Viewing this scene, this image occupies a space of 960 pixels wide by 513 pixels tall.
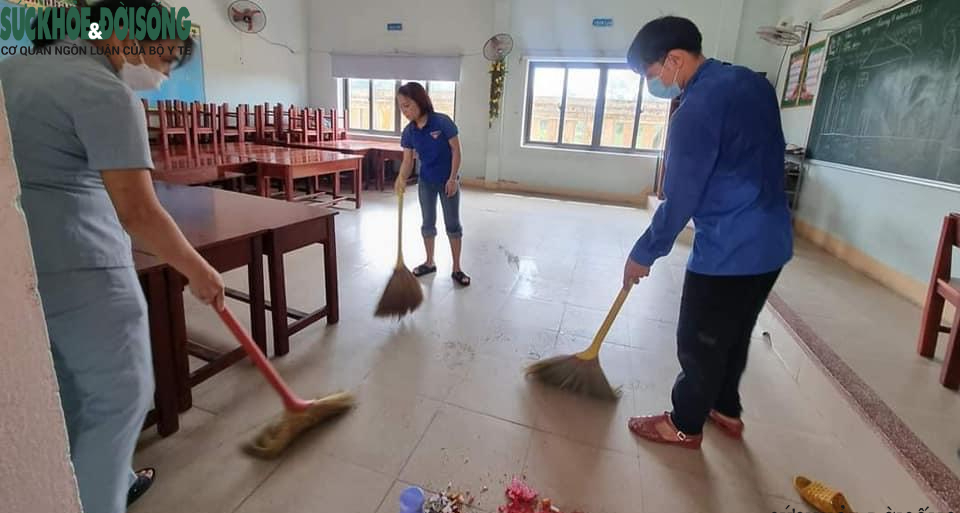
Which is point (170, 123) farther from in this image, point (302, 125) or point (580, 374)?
point (580, 374)

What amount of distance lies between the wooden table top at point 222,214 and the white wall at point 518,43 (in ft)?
17.3

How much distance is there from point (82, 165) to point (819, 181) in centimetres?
515

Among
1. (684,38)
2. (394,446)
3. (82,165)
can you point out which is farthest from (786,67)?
(82,165)

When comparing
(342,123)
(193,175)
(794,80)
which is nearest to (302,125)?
(342,123)

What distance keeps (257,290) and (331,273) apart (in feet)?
1.55

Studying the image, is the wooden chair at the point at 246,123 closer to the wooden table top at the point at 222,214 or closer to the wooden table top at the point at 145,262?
the wooden table top at the point at 222,214

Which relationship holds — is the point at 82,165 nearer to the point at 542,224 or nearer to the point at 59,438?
the point at 59,438

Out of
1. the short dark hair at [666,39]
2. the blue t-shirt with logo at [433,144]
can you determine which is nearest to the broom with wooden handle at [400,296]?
the blue t-shirt with logo at [433,144]

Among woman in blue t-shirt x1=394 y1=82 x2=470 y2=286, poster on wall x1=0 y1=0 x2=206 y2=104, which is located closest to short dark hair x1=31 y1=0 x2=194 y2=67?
woman in blue t-shirt x1=394 y1=82 x2=470 y2=286

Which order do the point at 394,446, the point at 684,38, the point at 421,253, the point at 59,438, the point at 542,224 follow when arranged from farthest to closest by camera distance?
1. the point at 542,224
2. the point at 421,253
3. the point at 394,446
4. the point at 684,38
5. the point at 59,438

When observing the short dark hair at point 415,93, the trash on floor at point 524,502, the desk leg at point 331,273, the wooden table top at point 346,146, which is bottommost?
the trash on floor at point 524,502

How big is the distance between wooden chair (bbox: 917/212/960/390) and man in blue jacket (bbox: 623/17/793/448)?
3.52 feet

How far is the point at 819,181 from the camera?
434 cm

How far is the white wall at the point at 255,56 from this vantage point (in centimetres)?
646
